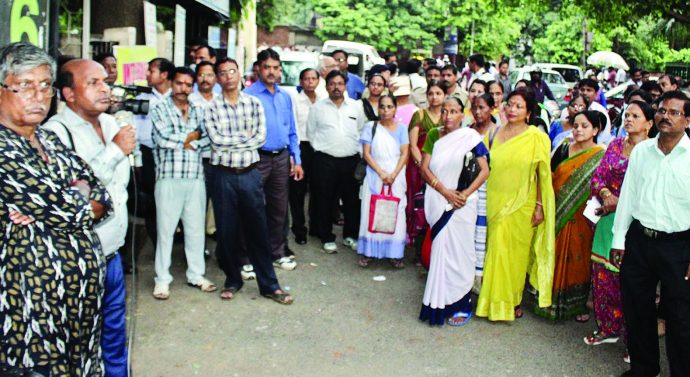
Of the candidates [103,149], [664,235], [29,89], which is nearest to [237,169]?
[103,149]

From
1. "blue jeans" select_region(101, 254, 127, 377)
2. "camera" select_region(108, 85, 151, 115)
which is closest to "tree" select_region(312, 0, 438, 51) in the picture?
"camera" select_region(108, 85, 151, 115)

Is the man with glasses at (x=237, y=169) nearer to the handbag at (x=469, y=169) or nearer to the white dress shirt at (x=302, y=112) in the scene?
the handbag at (x=469, y=169)

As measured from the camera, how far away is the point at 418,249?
7.14 metres

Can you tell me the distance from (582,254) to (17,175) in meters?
4.29

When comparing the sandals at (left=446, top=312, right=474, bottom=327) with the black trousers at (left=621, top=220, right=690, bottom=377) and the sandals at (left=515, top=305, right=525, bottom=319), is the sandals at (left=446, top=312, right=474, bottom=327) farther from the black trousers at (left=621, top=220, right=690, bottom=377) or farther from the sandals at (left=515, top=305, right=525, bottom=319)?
the black trousers at (left=621, top=220, right=690, bottom=377)

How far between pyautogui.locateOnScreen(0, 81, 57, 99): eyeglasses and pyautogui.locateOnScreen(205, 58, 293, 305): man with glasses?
248 cm

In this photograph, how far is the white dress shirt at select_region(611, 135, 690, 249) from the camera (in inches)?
161

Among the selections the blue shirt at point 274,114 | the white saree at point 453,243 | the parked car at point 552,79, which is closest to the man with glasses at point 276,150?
the blue shirt at point 274,114

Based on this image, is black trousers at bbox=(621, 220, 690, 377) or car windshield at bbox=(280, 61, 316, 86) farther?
car windshield at bbox=(280, 61, 316, 86)

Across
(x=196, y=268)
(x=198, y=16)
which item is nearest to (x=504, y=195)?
(x=196, y=268)

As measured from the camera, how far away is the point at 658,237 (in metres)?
4.15

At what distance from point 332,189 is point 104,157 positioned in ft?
13.2

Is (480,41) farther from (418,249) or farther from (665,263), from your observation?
(665,263)

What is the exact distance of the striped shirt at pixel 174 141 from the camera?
564cm
